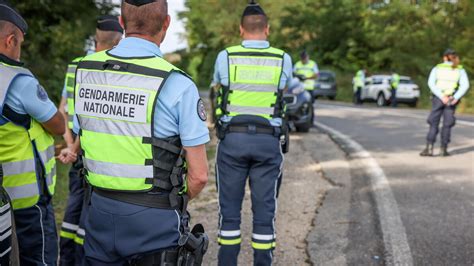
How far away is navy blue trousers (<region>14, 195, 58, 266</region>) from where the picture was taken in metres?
3.12

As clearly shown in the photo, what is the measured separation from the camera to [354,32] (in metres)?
44.5

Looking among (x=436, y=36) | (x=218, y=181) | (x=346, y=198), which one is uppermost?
(x=436, y=36)

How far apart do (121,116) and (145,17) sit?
0.46 meters

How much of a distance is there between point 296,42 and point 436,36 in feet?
60.0

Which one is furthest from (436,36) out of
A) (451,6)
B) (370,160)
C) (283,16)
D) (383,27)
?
(370,160)

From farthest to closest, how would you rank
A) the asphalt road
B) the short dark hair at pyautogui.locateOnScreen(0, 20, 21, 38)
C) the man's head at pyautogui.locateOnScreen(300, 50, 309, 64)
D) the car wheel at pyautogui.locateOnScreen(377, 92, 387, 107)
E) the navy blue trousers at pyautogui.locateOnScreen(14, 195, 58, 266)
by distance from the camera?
the car wheel at pyautogui.locateOnScreen(377, 92, 387, 107)
the man's head at pyautogui.locateOnScreen(300, 50, 309, 64)
the asphalt road
the navy blue trousers at pyautogui.locateOnScreen(14, 195, 58, 266)
the short dark hair at pyautogui.locateOnScreen(0, 20, 21, 38)

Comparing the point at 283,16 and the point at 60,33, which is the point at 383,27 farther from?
the point at 60,33

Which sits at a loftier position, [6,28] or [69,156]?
[6,28]

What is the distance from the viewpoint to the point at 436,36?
3294 centimetres

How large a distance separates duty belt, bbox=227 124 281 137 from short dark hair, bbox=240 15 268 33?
738mm

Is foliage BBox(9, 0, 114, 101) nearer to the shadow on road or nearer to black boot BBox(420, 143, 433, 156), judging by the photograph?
black boot BBox(420, 143, 433, 156)

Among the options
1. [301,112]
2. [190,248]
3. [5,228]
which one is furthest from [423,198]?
[301,112]

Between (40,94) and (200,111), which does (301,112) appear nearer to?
(40,94)

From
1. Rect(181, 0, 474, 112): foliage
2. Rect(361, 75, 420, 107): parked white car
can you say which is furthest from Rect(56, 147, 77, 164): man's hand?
Rect(361, 75, 420, 107): parked white car
